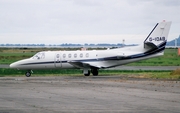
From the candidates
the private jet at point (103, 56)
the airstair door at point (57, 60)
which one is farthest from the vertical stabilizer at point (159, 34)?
the airstair door at point (57, 60)

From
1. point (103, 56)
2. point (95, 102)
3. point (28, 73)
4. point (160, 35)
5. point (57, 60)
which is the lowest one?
point (95, 102)

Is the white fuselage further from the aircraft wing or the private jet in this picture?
the aircraft wing

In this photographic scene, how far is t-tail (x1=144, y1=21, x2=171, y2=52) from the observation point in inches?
1507

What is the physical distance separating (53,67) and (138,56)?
779cm

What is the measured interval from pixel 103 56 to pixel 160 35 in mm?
5248

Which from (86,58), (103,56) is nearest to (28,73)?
(86,58)

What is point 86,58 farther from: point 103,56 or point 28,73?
point 28,73

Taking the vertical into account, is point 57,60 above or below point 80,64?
above

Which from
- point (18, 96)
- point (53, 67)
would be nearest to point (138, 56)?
point (53, 67)

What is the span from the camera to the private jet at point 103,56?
38.4 meters

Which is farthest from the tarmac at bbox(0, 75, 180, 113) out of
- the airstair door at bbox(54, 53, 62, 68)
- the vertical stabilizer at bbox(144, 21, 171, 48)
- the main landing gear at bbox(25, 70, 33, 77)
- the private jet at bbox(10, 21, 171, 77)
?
the main landing gear at bbox(25, 70, 33, 77)

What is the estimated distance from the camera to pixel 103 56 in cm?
3938

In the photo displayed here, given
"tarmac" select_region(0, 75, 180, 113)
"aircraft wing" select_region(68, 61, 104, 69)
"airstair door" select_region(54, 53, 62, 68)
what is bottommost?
"tarmac" select_region(0, 75, 180, 113)

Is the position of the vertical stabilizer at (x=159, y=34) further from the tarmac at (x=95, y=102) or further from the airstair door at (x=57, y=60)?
the tarmac at (x=95, y=102)
